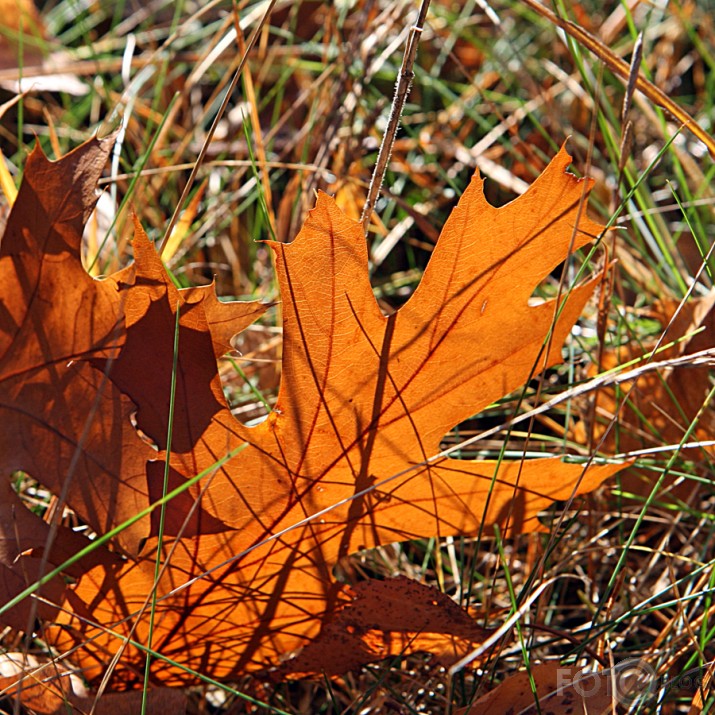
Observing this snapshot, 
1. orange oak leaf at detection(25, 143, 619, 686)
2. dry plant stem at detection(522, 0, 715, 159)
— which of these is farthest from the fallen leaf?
dry plant stem at detection(522, 0, 715, 159)

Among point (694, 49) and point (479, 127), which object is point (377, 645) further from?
point (694, 49)

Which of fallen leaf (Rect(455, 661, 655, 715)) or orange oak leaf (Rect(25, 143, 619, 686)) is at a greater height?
orange oak leaf (Rect(25, 143, 619, 686))

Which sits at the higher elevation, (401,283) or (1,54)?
(1,54)

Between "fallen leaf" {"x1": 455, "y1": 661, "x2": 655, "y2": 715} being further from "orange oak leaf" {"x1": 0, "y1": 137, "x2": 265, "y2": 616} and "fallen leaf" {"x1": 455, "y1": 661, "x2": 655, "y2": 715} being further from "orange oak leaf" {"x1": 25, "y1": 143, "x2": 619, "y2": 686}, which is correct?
"orange oak leaf" {"x1": 0, "y1": 137, "x2": 265, "y2": 616}

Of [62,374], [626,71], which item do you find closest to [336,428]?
[62,374]

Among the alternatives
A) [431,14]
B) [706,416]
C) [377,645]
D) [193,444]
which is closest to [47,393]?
[193,444]
